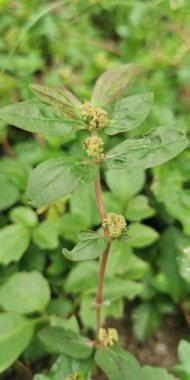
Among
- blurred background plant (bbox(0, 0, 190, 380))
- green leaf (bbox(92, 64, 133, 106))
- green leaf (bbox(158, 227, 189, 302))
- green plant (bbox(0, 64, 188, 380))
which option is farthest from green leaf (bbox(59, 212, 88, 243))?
green leaf (bbox(92, 64, 133, 106))

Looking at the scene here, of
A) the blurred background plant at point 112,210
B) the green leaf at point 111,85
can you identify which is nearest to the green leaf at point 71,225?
the blurred background plant at point 112,210

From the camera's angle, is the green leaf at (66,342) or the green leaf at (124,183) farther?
the green leaf at (124,183)

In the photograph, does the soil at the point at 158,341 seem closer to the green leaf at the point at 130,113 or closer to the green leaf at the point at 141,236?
the green leaf at the point at 141,236

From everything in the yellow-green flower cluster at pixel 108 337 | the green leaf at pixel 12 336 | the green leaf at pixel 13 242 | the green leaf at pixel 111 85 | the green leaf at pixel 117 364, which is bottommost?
the green leaf at pixel 117 364

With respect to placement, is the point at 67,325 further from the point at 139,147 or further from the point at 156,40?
the point at 156,40

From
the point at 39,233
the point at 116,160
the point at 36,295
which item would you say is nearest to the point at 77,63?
the point at 39,233

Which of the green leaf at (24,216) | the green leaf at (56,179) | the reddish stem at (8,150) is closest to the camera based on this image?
the green leaf at (56,179)

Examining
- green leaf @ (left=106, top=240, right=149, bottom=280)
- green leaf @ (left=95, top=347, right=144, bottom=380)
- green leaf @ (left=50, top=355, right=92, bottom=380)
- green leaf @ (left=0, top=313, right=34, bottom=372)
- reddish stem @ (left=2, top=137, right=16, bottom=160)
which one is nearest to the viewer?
green leaf @ (left=95, top=347, right=144, bottom=380)

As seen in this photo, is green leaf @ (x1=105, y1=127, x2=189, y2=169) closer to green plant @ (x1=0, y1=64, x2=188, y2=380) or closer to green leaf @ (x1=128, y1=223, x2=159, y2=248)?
green plant @ (x1=0, y1=64, x2=188, y2=380)

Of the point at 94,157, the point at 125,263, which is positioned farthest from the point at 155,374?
the point at 94,157
